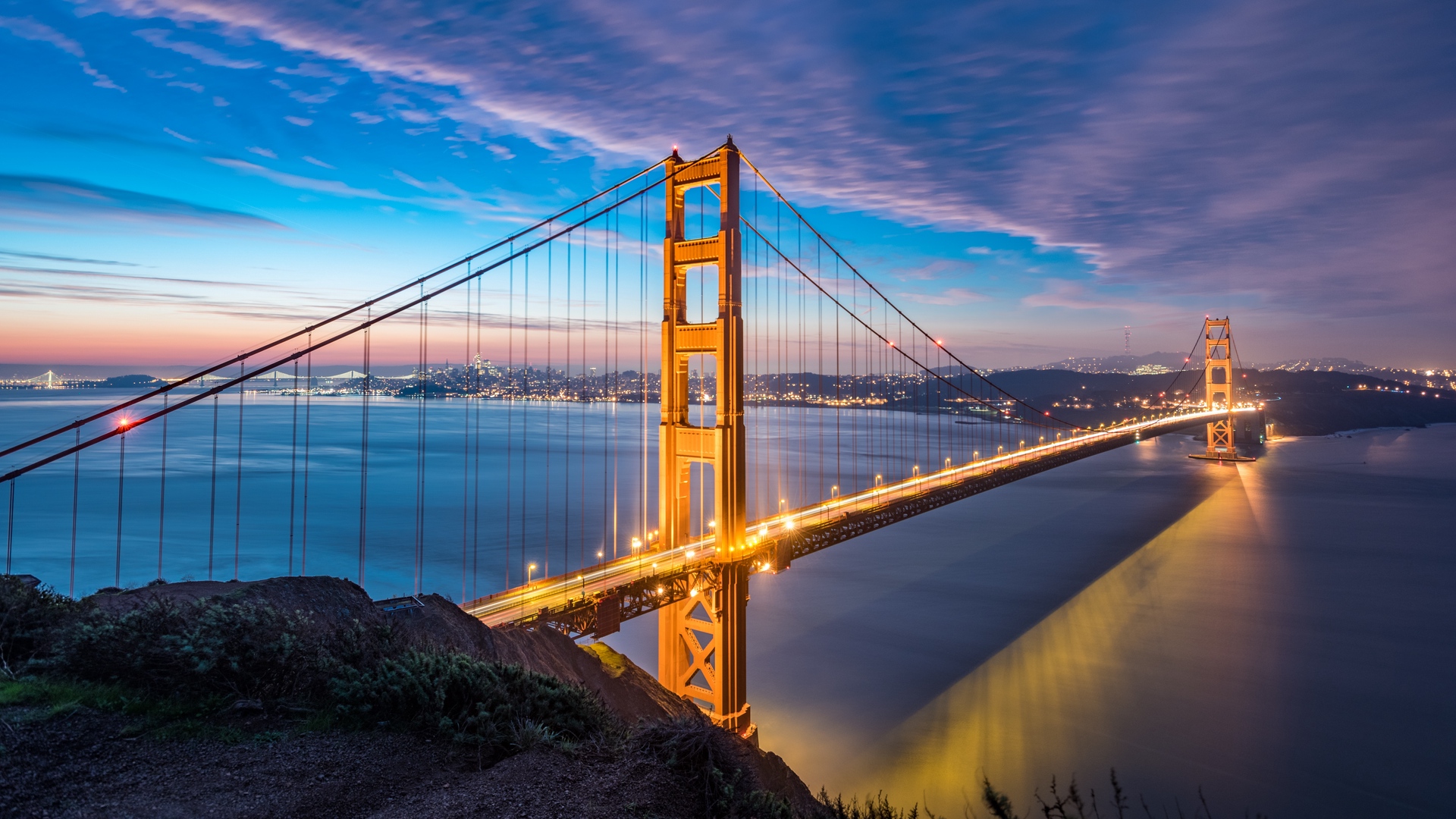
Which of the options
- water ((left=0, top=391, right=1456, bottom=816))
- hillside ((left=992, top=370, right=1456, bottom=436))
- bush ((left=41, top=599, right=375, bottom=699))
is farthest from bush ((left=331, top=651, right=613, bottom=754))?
hillside ((left=992, top=370, right=1456, bottom=436))

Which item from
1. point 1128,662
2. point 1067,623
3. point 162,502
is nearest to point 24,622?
point 162,502

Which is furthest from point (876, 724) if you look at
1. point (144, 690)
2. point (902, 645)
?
point (144, 690)

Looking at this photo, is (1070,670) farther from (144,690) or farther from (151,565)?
(151,565)

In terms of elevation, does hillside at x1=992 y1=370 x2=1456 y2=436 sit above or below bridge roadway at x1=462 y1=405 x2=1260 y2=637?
above

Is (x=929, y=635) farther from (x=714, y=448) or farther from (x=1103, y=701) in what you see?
(x=714, y=448)

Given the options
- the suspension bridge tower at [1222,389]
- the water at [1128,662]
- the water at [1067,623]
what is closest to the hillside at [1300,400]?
the suspension bridge tower at [1222,389]

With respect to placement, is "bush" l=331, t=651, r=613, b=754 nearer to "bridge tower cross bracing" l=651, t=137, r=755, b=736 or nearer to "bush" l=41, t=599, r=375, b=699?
"bush" l=41, t=599, r=375, b=699
